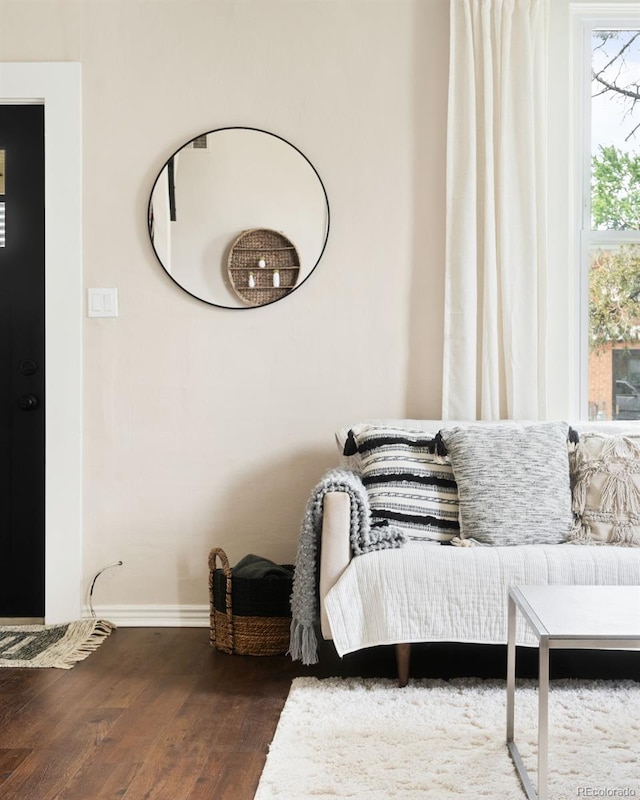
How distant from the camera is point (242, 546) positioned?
3361 mm

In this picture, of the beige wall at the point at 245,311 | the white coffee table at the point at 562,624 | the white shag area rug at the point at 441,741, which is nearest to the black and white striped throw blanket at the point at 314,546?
the white shag area rug at the point at 441,741

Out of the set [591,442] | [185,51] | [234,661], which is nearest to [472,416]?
[591,442]

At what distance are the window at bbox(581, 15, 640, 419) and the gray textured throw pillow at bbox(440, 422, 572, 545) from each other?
0.66 meters

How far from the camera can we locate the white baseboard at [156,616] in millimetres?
3330

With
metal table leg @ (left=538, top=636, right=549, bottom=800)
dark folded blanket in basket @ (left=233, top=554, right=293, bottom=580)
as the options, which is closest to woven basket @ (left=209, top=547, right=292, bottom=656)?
dark folded blanket in basket @ (left=233, top=554, right=293, bottom=580)

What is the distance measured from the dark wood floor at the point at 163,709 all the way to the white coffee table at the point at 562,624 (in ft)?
2.05

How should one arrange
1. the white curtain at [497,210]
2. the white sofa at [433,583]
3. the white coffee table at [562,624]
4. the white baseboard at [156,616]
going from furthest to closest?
the white baseboard at [156,616] → the white curtain at [497,210] → the white sofa at [433,583] → the white coffee table at [562,624]

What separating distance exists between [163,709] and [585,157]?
104 inches

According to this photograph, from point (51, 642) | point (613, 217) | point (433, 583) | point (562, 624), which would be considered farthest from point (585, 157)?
point (51, 642)

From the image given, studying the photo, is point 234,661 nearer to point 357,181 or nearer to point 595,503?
point 595,503

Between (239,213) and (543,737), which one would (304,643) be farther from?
(239,213)

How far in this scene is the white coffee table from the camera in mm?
1667

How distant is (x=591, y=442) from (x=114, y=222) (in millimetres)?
2021

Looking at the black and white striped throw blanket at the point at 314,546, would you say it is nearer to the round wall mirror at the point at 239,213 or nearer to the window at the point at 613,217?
the round wall mirror at the point at 239,213
